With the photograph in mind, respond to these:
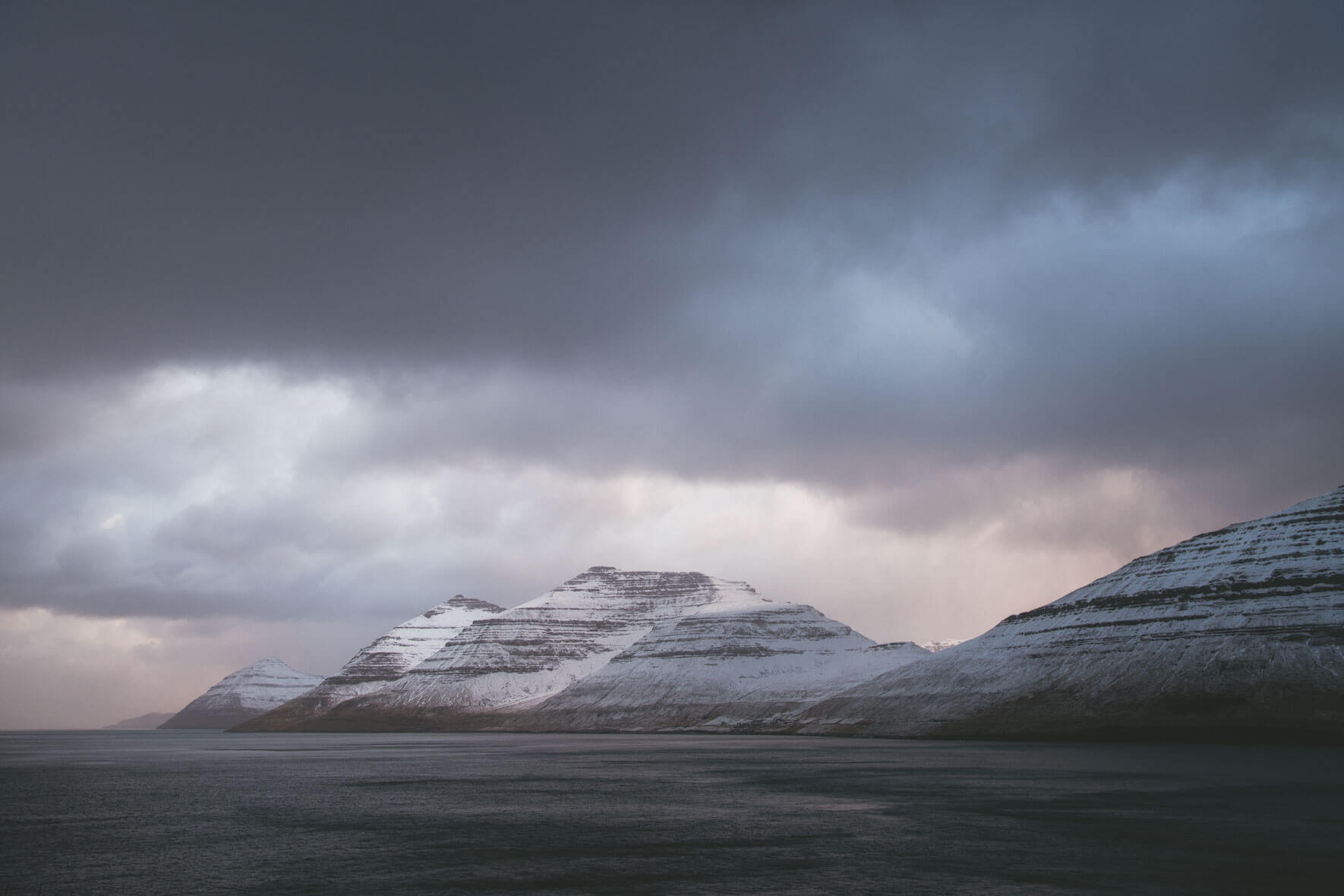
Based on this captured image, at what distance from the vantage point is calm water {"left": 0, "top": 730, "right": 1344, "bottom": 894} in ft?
129

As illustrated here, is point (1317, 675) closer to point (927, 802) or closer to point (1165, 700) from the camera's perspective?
point (1165, 700)

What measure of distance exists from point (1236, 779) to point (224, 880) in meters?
82.6

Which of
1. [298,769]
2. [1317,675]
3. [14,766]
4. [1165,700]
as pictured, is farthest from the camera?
[1165,700]

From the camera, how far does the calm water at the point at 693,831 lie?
129 ft

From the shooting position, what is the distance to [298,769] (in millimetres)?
122875

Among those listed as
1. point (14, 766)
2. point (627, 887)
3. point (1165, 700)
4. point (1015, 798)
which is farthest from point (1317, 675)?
point (14, 766)

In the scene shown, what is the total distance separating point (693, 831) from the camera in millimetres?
53531

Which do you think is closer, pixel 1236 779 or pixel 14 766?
pixel 1236 779

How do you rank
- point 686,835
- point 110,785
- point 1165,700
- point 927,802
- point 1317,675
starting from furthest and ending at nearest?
point 1165,700 < point 1317,675 < point 110,785 < point 927,802 < point 686,835

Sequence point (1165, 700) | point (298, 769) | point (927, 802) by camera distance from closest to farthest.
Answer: point (927, 802), point (298, 769), point (1165, 700)

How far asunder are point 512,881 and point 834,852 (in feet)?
51.1

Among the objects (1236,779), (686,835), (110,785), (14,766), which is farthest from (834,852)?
(14,766)

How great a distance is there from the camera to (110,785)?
94188 millimetres

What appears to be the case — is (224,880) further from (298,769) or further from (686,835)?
(298,769)
